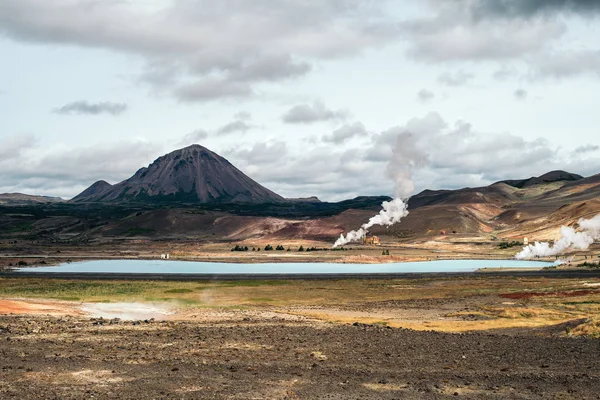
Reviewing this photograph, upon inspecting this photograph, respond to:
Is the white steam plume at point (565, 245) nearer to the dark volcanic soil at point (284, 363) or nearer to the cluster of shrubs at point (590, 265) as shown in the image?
the cluster of shrubs at point (590, 265)

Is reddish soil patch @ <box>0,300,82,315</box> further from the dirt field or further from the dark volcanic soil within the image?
the dark volcanic soil

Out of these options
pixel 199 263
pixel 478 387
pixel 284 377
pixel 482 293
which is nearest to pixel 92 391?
pixel 284 377

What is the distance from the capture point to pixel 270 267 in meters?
126

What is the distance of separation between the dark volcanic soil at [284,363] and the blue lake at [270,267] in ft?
251

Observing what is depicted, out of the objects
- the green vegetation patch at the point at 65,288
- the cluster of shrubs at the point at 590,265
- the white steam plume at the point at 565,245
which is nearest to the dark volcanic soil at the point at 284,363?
the green vegetation patch at the point at 65,288

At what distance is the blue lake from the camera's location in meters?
115

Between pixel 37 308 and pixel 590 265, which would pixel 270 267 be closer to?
pixel 590 265

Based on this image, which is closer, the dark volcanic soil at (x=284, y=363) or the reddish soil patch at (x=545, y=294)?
the dark volcanic soil at (x=284, y=363)

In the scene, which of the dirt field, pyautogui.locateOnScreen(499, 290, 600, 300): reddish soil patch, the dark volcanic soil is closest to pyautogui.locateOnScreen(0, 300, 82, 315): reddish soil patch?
the dirt field

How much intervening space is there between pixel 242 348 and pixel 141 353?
5047 mm

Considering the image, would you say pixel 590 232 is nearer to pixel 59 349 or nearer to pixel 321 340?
pixel 321 340

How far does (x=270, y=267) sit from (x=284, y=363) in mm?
98286

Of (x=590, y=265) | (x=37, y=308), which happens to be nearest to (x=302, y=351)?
(x=37, y=308)

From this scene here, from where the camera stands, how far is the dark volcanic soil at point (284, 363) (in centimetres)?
2295
